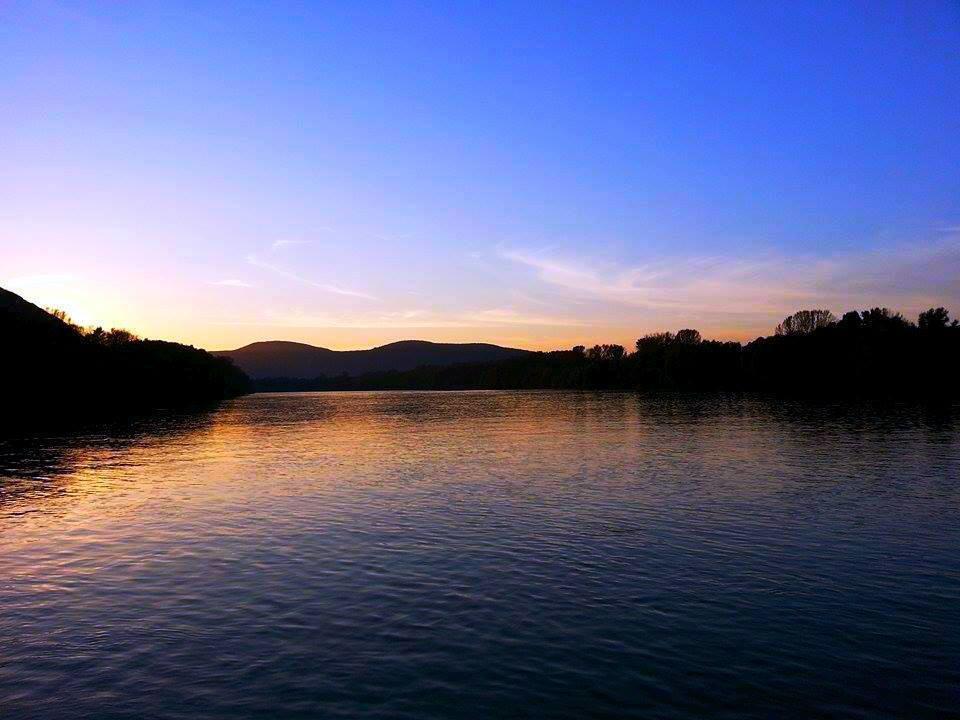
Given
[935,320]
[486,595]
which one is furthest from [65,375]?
[935,320]

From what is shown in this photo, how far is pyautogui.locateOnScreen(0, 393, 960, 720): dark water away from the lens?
45.3 feet

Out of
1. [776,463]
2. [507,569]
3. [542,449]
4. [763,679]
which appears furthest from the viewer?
[542,449]

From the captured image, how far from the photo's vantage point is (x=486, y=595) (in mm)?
19969

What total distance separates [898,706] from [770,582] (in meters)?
7.94

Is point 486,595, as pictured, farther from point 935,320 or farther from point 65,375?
point 935,320

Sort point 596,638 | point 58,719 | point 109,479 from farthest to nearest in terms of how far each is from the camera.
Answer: point 109,479 < point 596,638 < point 58,719

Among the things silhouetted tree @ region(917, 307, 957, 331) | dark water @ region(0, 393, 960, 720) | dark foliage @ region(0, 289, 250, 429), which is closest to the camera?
dark water @ region(0, 393, 960, 720)

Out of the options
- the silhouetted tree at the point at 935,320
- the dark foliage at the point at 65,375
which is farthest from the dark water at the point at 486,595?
the silhouetted tree at the point at 935,320

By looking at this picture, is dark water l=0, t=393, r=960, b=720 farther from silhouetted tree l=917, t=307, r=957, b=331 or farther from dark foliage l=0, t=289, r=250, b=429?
silhouetted tree l=917, t=307, r=957, b=331

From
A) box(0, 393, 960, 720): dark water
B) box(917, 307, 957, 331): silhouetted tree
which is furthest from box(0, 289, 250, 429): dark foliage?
box(917, 307, 957, 331): silhouetted tree

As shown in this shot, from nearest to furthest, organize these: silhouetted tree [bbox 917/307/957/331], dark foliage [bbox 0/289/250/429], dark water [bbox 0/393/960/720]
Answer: dark water [bbox 0/393/960/720] → dark foliage [bbox 0/289/250/429] → silhouetted tree [bbox 917/307/957/331]

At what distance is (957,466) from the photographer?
150ft

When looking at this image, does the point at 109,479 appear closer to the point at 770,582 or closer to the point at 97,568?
the point at 97,568

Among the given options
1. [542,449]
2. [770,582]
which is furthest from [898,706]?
[542,449]
